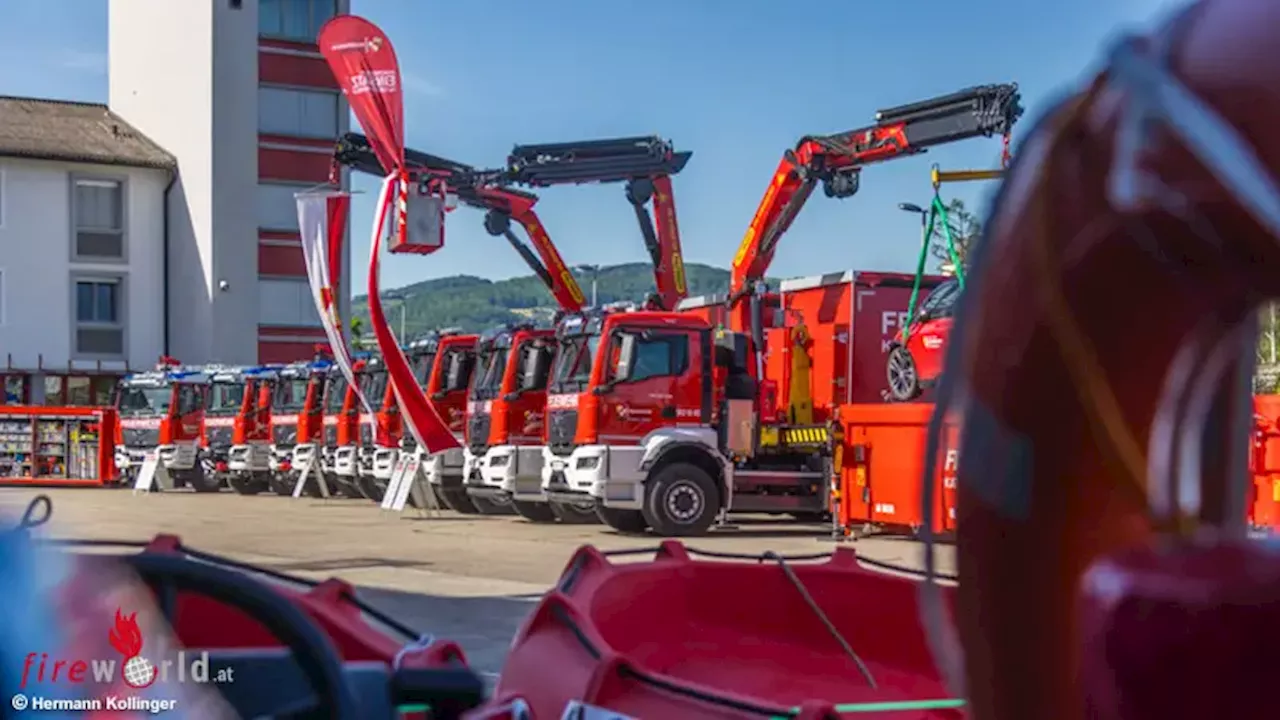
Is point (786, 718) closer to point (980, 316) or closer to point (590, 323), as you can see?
point (980, 316)

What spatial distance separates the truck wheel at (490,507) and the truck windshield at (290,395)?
819 centimetres

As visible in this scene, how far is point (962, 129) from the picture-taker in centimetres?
2008

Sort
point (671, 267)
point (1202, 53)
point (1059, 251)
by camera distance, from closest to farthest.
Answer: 1. point (1202, 53)
2. point (1059, 251)
3. point (671, 267)

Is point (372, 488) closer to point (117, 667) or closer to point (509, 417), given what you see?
point (509, 417)

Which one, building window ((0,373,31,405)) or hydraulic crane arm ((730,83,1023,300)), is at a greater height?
hydraulic crane arm ((730,83,1023,300))

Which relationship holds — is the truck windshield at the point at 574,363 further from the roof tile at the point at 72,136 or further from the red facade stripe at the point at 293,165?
the roof tile at the point at 72,136

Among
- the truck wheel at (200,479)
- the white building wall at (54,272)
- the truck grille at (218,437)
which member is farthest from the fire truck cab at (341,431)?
the white building wall at (54,272)

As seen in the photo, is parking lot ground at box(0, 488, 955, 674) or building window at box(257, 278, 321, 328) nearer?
parking lot ground at box(0, 488, 955, 674)

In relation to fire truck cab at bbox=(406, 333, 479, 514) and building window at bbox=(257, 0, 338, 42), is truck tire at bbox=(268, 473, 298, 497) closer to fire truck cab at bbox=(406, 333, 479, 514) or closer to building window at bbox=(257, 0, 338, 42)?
fire truck cab at bbox=(406, 333, 479, 514)

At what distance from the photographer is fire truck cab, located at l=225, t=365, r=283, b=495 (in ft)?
112

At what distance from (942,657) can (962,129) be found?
18.5 m

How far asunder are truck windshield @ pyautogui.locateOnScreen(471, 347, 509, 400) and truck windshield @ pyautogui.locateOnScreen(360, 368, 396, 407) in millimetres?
4643

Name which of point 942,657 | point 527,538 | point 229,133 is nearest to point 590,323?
point 527,538

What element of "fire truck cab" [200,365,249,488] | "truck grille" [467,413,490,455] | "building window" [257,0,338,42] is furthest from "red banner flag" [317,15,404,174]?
"building window" [257,0,338,42]
